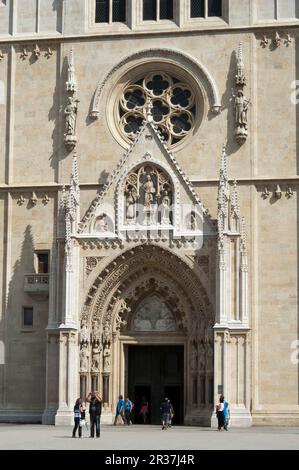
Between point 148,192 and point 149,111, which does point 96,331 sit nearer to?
point 148,192

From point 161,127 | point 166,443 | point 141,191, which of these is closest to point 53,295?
point 141,191

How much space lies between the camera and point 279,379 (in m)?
41.8

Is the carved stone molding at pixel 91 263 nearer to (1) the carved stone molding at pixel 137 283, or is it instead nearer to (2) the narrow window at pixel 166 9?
(1) the carved stone molding at pixel 137 283

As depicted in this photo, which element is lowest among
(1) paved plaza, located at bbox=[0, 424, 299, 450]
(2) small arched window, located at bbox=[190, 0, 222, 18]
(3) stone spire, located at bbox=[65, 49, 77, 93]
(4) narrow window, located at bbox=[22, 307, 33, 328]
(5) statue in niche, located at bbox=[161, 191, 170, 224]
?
(1) paved plaza, located at bbox=[0, 424, 299, 450]

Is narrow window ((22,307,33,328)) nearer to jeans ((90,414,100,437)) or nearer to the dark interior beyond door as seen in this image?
the dark interior beyond door

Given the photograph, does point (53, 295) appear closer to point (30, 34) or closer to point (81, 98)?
point (81, 98)

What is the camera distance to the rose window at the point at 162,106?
44.5 metres

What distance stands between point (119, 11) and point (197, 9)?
3.10 m

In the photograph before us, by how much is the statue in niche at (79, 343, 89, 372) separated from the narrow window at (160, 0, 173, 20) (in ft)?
43.1

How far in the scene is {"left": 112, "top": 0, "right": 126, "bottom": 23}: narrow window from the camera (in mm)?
45281

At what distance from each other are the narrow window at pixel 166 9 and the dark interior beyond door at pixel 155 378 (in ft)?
42.1

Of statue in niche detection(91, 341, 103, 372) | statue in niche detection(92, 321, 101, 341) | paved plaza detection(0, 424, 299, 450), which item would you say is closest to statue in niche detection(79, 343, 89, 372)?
statue in niche detection(91, 341, 103, 372)

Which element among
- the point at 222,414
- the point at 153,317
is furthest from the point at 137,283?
the point at 222,414

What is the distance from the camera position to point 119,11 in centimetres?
4544
